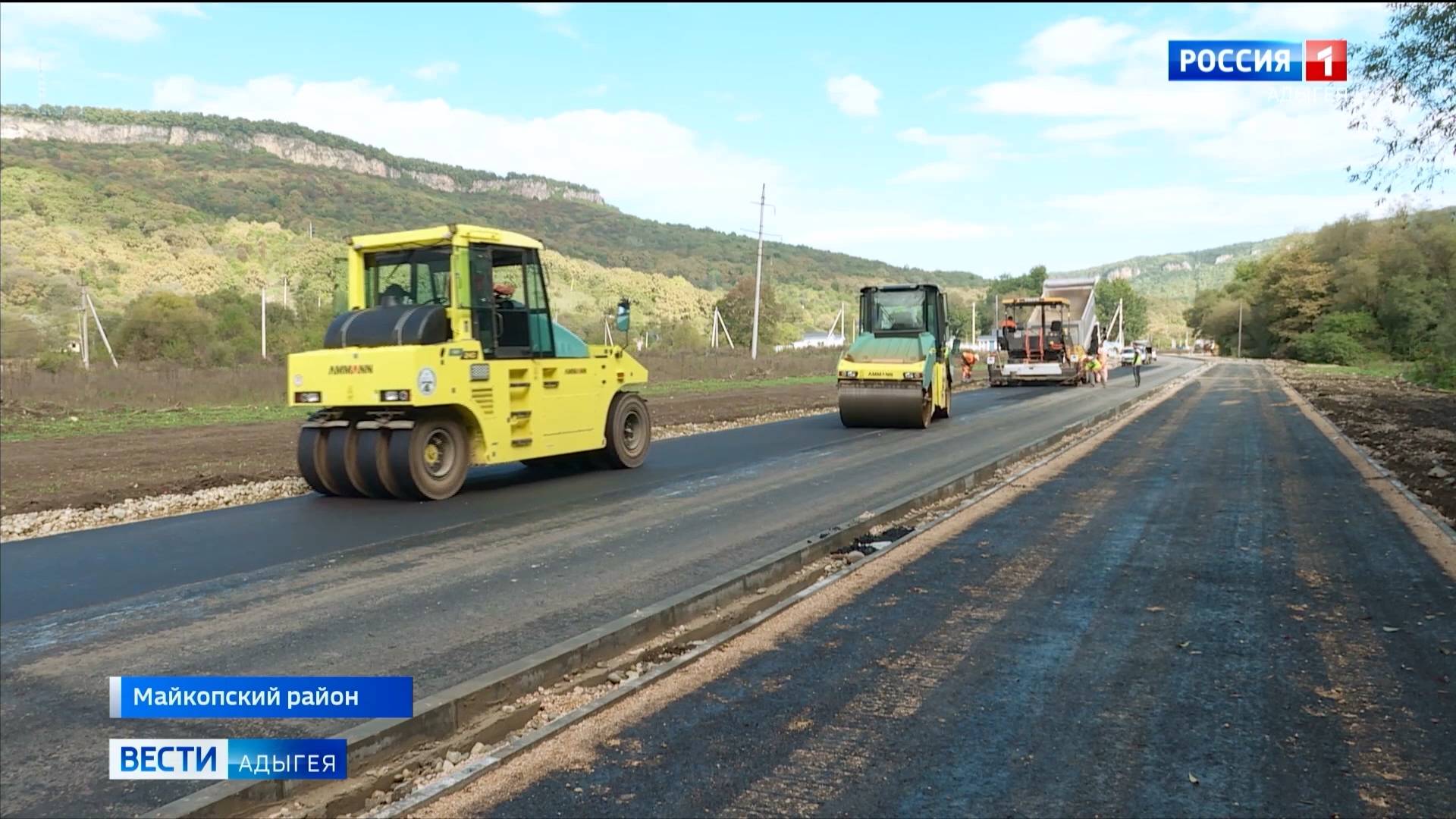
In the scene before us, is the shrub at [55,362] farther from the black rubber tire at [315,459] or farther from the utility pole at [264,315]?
the black rubber tire at [315,459]

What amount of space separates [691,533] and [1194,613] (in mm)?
4394

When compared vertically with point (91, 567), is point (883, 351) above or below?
above

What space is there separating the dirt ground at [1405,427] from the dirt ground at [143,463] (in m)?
12.9

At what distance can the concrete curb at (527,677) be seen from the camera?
3.64 metres

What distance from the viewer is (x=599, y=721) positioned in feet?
14.3

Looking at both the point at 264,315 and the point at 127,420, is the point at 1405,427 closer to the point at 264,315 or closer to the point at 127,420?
the point at 127,420

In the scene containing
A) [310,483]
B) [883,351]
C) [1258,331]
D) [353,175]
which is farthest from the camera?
[353,175]

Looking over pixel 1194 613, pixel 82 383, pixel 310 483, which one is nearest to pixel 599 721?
pixel 1194 613

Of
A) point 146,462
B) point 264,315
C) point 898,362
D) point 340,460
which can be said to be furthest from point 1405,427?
point 264,315

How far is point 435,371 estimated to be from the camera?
1077 cm

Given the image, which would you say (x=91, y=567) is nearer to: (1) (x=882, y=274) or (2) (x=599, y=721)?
(2) (x=599, y=721)

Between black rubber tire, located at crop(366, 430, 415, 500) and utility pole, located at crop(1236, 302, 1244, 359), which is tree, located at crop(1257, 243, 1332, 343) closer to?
utility pole, located at crop(1236, 302, 1244, 359)

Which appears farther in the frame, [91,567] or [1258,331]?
[1258,331]

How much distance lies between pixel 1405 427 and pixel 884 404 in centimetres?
987
